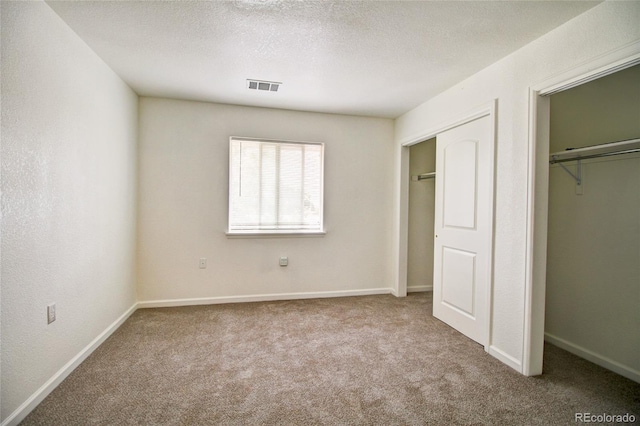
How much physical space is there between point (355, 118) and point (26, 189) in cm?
341

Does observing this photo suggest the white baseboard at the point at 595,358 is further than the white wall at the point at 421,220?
No

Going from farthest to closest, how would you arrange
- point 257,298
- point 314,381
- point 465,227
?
1. point 257,298
2. point 465,227
3. point 314,381

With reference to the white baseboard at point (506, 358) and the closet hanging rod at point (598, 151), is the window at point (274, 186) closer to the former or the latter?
the white baseboard at point (506, 358)

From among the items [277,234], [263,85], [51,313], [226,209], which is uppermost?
[263,85]

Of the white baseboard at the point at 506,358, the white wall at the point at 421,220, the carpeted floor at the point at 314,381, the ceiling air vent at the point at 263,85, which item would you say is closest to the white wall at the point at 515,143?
the white baseboard at the point at 506,358

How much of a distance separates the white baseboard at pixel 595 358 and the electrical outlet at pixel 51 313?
13.0 feet

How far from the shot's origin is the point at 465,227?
286 centimetres

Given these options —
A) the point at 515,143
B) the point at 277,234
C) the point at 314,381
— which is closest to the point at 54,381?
the point at 314,381

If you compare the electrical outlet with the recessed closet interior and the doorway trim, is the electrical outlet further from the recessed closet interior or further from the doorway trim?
the recessed closet interior

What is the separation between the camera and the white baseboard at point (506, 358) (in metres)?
2.22

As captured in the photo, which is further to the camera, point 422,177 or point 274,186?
point 422,177

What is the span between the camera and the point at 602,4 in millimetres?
1751

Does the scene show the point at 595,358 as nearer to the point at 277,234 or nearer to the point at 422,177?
the point at 422,177

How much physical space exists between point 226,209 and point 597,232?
3.64m
